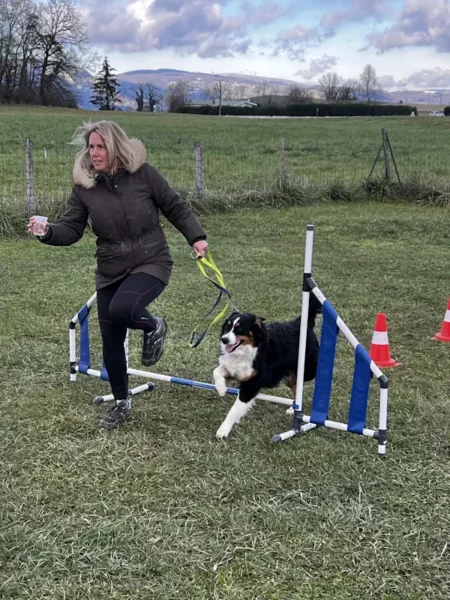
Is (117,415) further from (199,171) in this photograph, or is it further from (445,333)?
(199,171)

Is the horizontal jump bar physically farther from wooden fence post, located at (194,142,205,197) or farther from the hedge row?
the hedge row

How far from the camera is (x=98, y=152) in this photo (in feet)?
11.8

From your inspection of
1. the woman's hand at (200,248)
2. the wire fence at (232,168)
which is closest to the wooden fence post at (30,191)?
the wire fence at (232,168)

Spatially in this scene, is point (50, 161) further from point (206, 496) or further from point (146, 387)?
point (206, 496)

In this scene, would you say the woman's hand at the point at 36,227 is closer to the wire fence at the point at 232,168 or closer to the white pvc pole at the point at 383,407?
the white pvc pole at the point at 383,407

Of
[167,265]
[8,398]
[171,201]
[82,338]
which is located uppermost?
[171,201]

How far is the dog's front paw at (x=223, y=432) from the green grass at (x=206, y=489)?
53mm

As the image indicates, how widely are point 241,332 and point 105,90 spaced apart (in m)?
82.1

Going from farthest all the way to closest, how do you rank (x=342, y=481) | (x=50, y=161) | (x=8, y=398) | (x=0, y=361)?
1. (x=50, y=161)
2. (x=0, y=361)
3. (x=8, y=398)
4. (x=342, y=481)

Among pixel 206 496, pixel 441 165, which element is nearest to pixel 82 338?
pixel 206 496

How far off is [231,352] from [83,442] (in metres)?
1.06

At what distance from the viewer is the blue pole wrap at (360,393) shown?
3555 millimetres

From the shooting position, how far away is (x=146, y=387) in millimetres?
4527

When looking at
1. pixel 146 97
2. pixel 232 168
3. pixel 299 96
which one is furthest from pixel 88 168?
pixel 299 96
